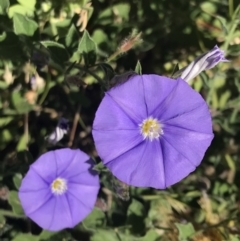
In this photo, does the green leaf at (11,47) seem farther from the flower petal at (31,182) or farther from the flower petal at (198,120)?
the flower petal at (198,120)

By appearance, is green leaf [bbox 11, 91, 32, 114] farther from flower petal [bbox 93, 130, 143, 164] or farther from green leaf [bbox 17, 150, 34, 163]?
flower petal [bbox 93, 130, 143, 164]

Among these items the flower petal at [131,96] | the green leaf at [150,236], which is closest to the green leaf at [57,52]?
the flower petal at [131,96]

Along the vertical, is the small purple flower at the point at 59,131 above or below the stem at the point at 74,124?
above

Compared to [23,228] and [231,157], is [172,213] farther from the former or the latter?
[23,228]

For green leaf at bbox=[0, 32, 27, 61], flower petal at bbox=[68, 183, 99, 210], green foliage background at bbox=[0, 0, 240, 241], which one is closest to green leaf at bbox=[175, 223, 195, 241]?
green foliage background at bbox=[0, 0, 240, 241]

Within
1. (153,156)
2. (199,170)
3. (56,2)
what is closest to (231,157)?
(199,170)

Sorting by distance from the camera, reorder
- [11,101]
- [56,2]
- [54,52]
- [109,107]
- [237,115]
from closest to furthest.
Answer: [109,107] → [54,52] → [56,2] → [11,101] → [237,115]

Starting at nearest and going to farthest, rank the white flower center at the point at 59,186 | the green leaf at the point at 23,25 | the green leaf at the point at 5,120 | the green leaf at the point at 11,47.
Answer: the green leaf at the point at 23,25 → the green leaf at the point at 11,47 → the white flower center at the point at 59,186 → the green leaf at the point at 5,120
